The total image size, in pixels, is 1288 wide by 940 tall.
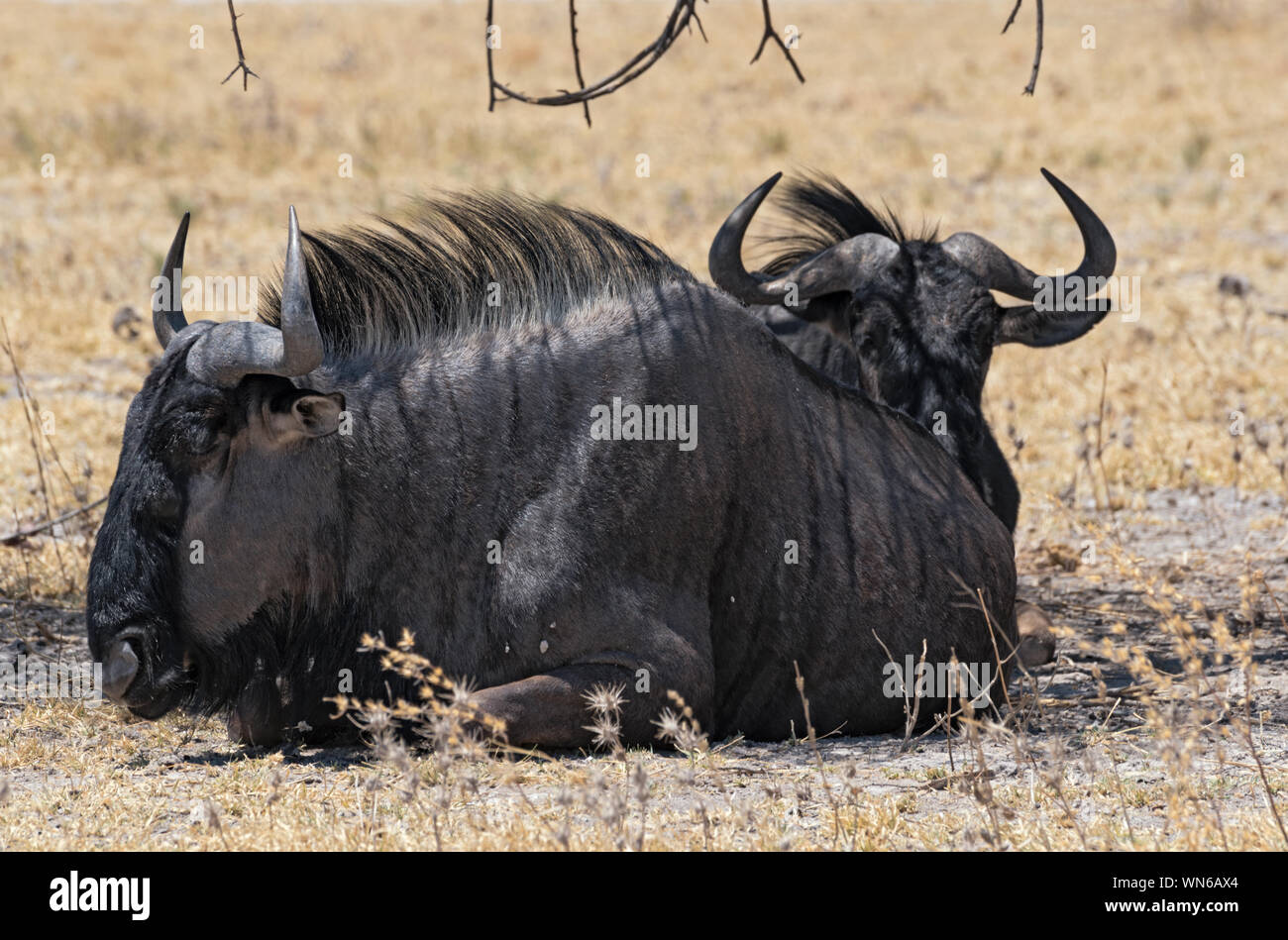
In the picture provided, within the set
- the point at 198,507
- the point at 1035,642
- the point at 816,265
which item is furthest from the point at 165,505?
the point at 1035,642

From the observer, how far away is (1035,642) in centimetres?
592

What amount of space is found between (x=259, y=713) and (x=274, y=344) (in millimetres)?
1082

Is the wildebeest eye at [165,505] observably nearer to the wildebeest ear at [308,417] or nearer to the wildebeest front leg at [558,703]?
the wildebeest ear at [308,417]

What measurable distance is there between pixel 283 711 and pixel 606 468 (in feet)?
→ 3.75

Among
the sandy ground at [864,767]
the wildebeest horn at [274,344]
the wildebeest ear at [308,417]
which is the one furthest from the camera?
the wildebeest ear at [308,417]

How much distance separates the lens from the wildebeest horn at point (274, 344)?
4137 mm

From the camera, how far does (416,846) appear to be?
3551mm

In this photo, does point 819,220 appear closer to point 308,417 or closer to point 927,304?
point 927,304

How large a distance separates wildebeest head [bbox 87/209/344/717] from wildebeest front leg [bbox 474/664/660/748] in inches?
28.1

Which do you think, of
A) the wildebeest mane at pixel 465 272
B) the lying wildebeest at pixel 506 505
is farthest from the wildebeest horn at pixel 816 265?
the wildebeest mane at pixel 465 272

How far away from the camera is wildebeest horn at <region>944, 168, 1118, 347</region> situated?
647cm

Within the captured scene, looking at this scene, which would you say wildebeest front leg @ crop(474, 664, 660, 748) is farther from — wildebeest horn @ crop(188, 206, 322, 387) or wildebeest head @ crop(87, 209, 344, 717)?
wildebeest horn @ crop(188, 206, 322, 387)

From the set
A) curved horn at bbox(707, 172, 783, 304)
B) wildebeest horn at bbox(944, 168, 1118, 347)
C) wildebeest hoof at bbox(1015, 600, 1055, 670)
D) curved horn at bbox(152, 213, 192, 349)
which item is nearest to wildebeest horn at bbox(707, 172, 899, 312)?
curved horn at bbox(707, 172, 783, 304)
